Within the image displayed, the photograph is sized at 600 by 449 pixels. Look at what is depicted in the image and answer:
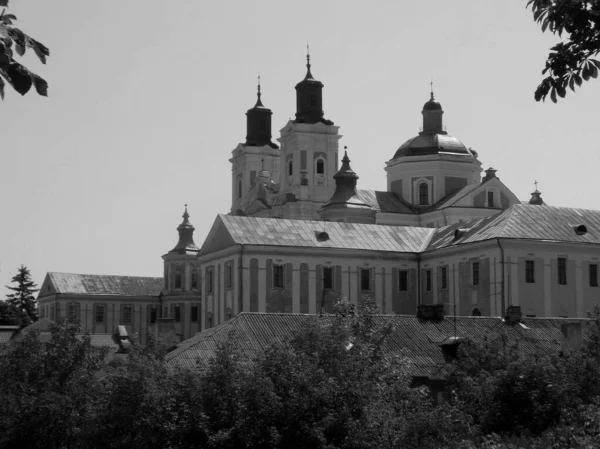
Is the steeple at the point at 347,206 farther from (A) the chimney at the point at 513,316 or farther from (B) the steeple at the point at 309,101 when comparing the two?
(A) the chimney at the point at 513,316

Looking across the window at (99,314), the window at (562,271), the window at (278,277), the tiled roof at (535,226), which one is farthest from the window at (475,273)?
the window at (99,314)

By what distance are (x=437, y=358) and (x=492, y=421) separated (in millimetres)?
8516

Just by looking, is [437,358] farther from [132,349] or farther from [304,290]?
[304,290]

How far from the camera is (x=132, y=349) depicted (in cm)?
3084

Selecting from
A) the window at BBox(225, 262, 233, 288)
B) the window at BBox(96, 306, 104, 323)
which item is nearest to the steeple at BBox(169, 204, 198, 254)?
the window at BBox(96, 306, 104, 323)

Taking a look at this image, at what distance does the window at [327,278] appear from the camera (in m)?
60.3

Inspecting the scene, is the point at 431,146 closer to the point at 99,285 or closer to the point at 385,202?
the point at 385,202

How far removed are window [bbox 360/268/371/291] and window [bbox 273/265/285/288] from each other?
4435mm

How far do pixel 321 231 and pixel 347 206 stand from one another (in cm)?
1323

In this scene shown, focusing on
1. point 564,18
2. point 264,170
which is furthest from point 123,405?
point 264,170

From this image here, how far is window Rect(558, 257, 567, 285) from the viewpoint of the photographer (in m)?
56.5

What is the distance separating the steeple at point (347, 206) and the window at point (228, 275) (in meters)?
15.4

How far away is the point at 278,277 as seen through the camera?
2336 inches

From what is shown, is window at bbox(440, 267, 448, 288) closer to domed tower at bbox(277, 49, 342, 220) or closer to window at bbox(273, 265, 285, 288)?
window at bbox(273, 265, 285, 288)
